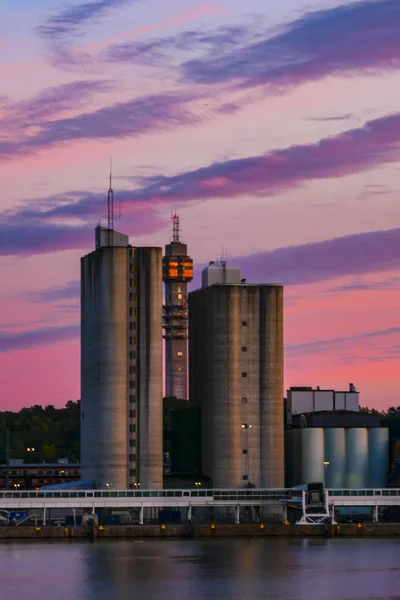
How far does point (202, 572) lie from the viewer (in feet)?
540

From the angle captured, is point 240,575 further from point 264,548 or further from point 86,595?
point 264,548

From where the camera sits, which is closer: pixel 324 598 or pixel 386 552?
pixel 324 598

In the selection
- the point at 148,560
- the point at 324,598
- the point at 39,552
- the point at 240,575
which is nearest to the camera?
the point at 324,598

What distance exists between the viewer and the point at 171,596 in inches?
5763

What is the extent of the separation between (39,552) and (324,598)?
56225mm

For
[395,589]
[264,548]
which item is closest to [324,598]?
[395,589]

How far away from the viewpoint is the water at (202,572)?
14888 centimetres

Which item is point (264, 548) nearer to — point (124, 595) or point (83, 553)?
point (83, 553)

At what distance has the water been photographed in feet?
488

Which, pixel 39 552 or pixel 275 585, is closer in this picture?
pixel 275 585

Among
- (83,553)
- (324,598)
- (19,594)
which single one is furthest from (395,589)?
Result: (83,553)

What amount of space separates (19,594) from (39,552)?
4418cm

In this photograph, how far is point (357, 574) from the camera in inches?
6442

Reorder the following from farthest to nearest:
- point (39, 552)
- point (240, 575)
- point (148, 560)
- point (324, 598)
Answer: point (39, 552), point (148, 560), point (240, 575), point (324, 598)
